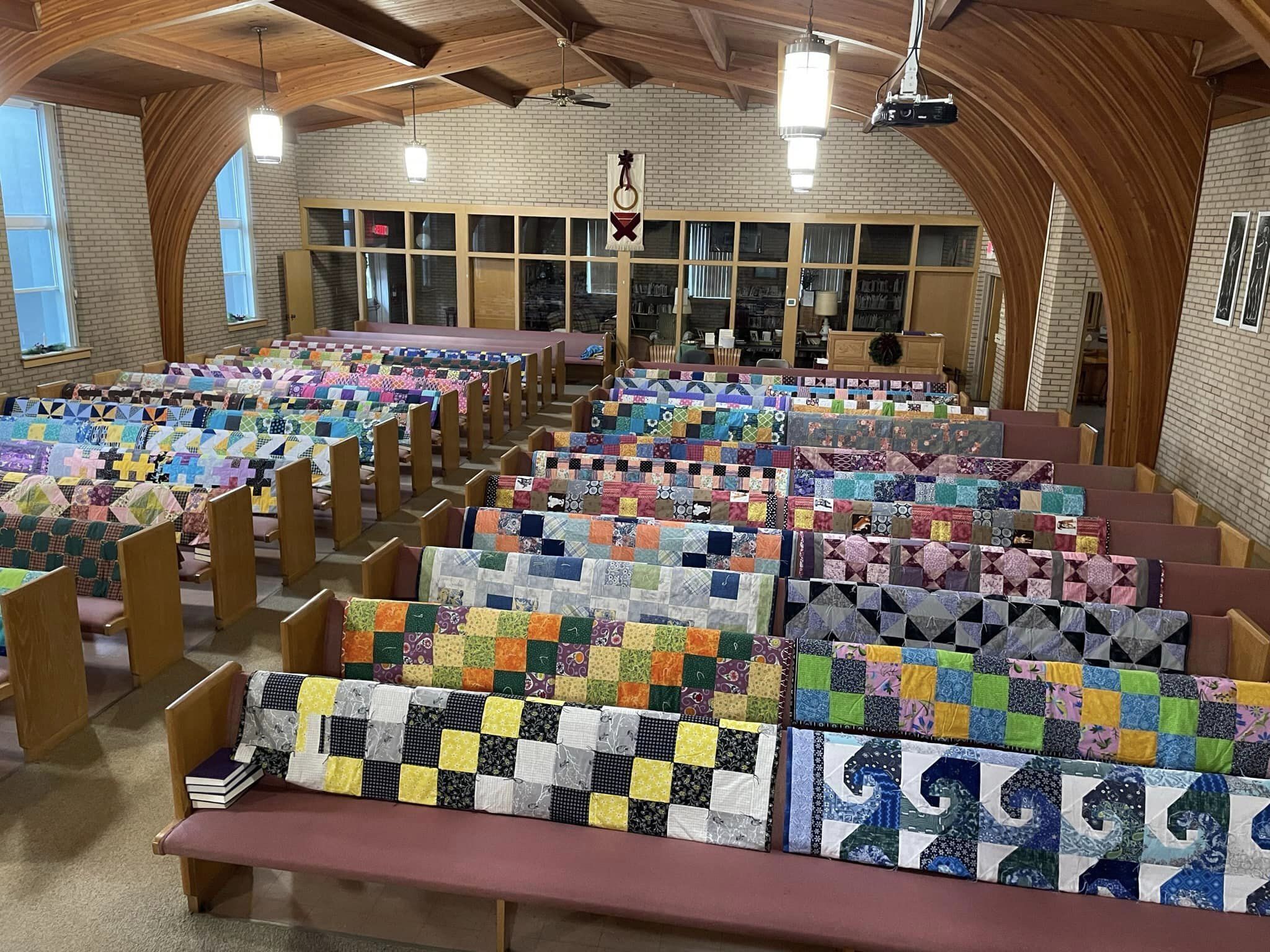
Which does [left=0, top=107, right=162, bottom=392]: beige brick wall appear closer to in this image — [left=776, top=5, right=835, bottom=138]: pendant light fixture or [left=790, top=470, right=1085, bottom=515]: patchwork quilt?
[left=790, top=470, right=1085, bottom=515]: patchwork quilt

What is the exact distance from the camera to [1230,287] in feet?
22.1

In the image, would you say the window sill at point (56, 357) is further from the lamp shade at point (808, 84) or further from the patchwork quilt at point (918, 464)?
the lamp shade at point (808, 84)

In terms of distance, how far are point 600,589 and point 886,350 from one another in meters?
9.22

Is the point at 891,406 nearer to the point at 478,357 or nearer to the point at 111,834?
the point at 478,357

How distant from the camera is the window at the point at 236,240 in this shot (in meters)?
13.9

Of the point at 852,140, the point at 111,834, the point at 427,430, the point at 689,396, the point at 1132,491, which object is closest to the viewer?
the point at 111,834

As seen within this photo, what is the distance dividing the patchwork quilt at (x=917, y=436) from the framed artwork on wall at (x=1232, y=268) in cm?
168

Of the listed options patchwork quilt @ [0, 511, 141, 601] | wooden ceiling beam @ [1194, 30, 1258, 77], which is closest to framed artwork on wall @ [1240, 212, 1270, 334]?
wooden ceiling beam @ [1194, 30, 1258, 77]

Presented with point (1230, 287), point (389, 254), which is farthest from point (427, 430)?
point (389, 254)

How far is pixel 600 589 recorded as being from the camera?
4.47m

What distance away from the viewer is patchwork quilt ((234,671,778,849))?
3.21 meters

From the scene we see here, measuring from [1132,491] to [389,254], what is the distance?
1297cm

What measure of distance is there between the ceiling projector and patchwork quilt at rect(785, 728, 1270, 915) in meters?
2.72

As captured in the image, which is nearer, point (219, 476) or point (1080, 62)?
point (1080, 62)
